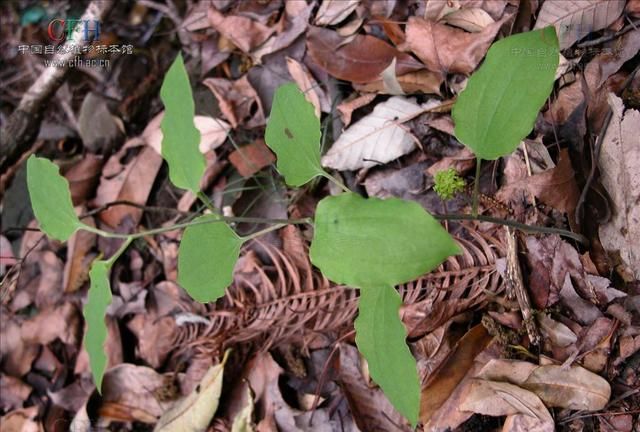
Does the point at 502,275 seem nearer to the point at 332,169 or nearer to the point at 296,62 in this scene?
the point at 332,169

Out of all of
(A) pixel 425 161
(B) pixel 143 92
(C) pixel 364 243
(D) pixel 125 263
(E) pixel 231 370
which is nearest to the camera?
(C) pixel 364 243

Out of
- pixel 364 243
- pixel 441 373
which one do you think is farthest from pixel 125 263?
pixel 364 243

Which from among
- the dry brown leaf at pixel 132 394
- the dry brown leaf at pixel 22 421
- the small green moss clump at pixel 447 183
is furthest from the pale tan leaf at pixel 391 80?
the dry brown leaf at pixel 22 421

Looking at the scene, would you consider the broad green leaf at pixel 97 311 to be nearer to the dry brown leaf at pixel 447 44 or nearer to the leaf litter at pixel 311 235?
the leaf litter at pixel 311 235

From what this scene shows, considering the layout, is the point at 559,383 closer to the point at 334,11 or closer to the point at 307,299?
the point at 307,299

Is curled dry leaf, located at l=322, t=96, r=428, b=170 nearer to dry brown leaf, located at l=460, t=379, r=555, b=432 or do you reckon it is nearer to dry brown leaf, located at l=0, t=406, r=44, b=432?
dry brown leaf, located at l=460, t=379, r=555, b=432

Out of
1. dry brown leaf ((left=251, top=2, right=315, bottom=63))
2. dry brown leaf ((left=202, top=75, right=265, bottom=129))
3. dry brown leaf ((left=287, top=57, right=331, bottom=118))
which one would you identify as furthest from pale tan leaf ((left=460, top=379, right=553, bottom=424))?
dry brown leaf ((left=251, top=2, right=315, bottom=63))

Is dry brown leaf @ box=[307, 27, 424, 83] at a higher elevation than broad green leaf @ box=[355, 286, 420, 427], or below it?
higher
